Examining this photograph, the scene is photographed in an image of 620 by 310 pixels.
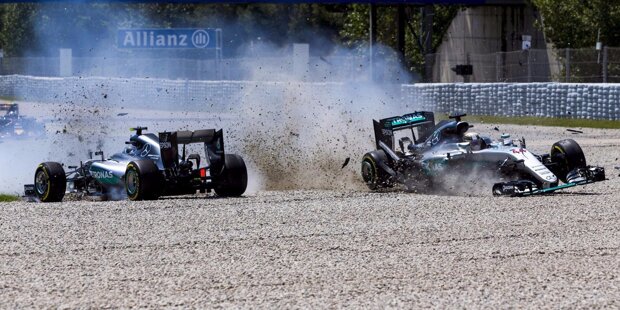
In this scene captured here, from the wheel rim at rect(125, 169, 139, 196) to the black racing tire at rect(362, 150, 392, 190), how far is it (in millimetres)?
3648

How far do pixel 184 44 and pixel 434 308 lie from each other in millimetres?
49167

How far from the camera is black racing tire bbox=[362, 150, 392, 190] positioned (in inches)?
722

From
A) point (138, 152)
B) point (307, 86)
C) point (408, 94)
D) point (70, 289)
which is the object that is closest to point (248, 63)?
point (408, 94)

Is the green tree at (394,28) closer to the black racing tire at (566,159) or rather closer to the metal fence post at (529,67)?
the metal fence post at (529,67)

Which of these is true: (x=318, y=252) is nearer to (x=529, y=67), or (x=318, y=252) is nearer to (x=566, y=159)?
(x=566, y=159)

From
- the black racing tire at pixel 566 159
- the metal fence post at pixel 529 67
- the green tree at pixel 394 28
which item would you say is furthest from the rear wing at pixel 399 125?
the green tree at pixel 394 28

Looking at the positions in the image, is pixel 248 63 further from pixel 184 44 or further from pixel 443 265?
pixel 443 265

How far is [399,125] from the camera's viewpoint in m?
18.7

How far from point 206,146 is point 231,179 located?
23.5 inches

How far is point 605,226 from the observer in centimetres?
1349

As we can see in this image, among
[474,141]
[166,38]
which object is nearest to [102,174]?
[474,141]

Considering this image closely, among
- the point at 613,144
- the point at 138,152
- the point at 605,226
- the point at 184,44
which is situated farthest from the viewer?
the point at 184,44

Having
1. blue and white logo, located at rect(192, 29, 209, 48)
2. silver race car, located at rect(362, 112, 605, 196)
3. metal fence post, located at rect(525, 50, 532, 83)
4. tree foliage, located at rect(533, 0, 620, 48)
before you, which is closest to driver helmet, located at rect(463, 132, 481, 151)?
silver race car, located at rect(362, 112, 605, 196)

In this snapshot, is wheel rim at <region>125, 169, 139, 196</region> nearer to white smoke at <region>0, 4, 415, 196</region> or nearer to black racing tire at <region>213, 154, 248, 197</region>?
black racing tire at <region>213, 154, 248, 197</region>
